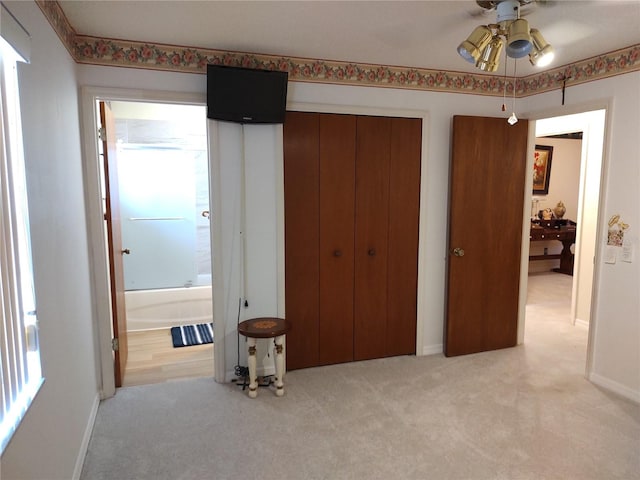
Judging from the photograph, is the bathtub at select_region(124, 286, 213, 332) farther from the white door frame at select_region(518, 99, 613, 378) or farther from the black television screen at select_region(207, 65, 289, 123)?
the white door frame at select_region(518, 99, 613, 378)

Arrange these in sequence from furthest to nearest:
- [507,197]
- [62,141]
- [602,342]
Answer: [507,197] → [602,342] → [62,141]

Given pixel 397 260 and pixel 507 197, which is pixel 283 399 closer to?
pixel 397 260

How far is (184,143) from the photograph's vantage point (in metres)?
4.39

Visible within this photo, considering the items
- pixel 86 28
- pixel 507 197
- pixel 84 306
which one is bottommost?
pixel 84 306

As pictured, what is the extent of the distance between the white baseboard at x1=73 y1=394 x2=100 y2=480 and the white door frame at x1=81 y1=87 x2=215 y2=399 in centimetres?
19

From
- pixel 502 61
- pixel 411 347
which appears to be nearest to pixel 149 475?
pixel 411 347

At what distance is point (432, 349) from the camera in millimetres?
3547

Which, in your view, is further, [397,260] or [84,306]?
[397,260]

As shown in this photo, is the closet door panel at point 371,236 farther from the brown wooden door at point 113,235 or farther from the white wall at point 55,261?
the white wall at point 55,261

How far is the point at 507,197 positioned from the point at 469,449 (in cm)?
205

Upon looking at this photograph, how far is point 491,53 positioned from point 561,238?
5.37 metres

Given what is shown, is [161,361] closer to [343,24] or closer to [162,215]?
[162,215]

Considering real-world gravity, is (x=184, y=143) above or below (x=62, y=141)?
above

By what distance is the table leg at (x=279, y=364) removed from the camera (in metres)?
2.82
